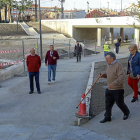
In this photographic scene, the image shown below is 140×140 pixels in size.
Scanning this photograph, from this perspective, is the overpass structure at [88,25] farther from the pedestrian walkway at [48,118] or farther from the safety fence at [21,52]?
the pedestrian walkway at [48,118]

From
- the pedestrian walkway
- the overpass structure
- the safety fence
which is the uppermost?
the overpass structure

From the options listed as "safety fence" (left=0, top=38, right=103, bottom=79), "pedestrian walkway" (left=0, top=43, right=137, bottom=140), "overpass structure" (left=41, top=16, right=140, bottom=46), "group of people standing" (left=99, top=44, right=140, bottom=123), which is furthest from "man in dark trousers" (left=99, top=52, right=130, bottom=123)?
"overpass structure" (left=41, top=16, right=140, bottom=46)

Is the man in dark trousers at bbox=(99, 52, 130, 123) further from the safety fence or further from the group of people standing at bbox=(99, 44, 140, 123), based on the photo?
the safety fence

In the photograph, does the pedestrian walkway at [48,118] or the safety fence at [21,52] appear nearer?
the pedestrian walkway at [48,118]

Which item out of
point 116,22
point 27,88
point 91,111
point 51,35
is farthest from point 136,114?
point 51,35

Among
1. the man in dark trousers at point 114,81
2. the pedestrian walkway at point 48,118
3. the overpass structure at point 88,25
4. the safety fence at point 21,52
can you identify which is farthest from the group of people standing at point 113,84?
the overpass structure at point 88,25

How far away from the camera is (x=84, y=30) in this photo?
50.1 metres

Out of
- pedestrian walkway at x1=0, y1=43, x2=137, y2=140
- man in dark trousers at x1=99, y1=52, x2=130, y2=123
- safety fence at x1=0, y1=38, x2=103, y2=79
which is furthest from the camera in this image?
safety fence at x1=0, y1=38, x2=103, y2=79

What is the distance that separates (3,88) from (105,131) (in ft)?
18.8

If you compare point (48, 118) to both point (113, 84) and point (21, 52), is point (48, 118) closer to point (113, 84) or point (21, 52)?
point (113, 84)

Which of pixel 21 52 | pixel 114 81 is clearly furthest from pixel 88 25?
pixel 114 81

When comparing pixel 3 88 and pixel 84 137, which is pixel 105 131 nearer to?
pixel 84 137

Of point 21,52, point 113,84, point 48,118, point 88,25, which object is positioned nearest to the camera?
point 113,84

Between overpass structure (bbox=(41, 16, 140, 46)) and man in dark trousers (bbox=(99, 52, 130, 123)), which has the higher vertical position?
overpass structure (bbox=(41, 16, 140, 46))
